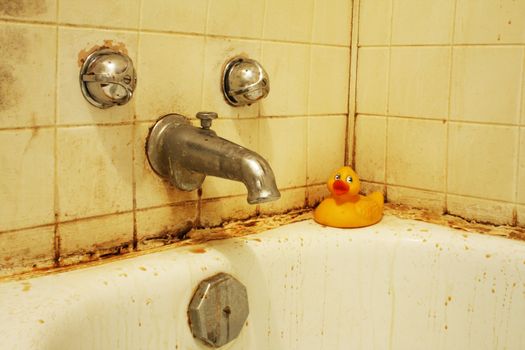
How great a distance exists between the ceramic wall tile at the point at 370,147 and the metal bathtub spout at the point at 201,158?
447 millimetres

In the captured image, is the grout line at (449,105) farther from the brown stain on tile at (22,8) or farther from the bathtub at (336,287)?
the brown stain on tile at (22,8)

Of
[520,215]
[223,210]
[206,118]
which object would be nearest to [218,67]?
[206,118]

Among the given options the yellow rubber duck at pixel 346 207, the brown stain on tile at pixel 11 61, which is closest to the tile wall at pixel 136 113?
the brown stain on tile at pixel 11 61

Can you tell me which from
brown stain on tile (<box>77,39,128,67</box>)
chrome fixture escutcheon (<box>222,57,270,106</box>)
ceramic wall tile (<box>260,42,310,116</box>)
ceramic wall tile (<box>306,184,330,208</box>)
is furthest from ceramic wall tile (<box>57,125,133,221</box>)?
ceramic wall tile (<box>306,184,330,208</box>)

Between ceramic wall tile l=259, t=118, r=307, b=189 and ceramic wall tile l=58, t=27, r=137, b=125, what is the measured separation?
0.33m

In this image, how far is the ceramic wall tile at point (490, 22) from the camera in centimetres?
98

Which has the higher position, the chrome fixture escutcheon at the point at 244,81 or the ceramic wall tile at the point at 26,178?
the chrome fixture escutcheon at the point at 244,81

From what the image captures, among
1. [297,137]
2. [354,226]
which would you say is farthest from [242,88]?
[354,226]

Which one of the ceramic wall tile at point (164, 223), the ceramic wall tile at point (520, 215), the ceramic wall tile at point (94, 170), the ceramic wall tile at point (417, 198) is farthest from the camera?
the ceramic wall tile at point (417, 198)

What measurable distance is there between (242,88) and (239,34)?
11 cm

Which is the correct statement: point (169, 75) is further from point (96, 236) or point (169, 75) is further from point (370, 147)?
point (370, 147)

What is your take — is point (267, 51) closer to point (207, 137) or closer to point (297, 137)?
point (297, 137)

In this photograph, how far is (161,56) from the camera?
89cm

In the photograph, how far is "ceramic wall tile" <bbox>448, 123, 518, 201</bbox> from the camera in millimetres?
1021
